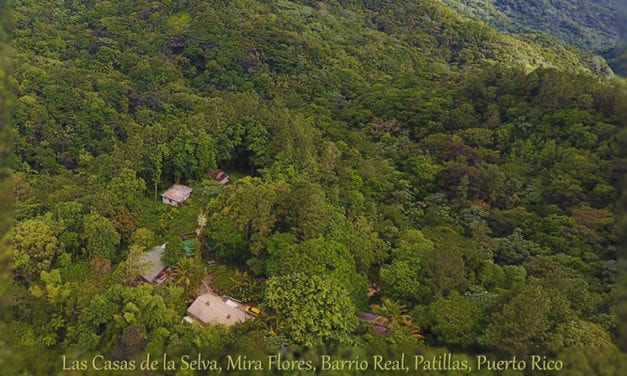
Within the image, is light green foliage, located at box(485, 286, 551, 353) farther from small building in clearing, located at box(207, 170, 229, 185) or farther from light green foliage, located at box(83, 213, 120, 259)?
small building in clearing, located at box(207, 170, 229, 185)

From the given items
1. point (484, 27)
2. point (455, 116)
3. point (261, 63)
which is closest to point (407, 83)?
point (455, 116)

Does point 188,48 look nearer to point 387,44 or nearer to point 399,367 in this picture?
point 387,44

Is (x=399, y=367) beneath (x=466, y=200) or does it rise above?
above

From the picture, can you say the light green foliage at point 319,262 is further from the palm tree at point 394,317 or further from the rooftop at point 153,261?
the rooftop at point 153,261

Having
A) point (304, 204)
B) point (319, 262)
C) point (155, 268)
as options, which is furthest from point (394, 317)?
point (155, 268)

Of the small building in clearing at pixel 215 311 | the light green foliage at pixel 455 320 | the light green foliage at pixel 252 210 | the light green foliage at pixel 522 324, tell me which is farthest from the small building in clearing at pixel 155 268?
the light green foliage at pixel 522 324
